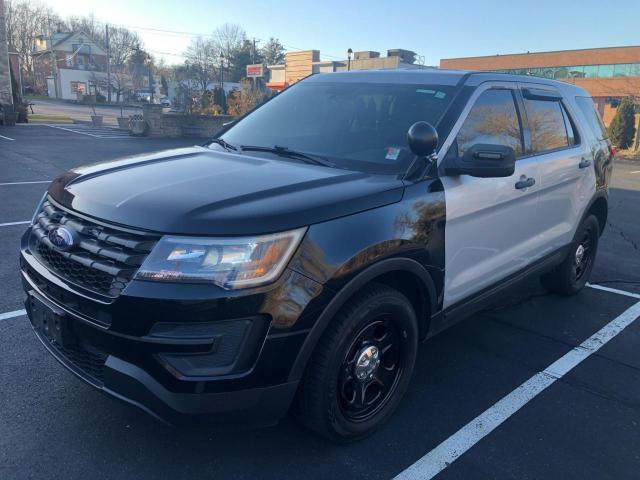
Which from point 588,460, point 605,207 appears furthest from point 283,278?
point 605,207

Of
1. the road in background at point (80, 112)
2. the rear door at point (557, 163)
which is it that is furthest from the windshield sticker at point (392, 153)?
the road in background at point (80, 112)

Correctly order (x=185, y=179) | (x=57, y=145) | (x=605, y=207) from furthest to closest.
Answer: (x=57, y=145)
(x=605, y=207)
(x=185, y=179)

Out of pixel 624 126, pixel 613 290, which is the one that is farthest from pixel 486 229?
pixel 624 126

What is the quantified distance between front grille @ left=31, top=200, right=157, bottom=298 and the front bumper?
0.24ft

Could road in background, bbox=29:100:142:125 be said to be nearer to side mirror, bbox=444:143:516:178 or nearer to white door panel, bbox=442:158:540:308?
white door panel, bbox=442:158:540:308

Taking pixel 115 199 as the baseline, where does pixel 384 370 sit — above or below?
below

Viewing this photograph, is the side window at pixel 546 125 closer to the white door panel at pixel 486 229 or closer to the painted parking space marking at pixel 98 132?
the white door panel at pixel 486 229

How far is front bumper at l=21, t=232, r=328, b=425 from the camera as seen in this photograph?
7.29ft

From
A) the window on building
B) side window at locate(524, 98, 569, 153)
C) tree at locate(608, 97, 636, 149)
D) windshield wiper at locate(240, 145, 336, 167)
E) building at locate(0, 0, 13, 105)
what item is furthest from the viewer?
the window on building

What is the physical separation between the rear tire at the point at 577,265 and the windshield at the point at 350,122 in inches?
92.8

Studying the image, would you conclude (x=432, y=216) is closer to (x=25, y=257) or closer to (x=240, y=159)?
(x=240, y=159)

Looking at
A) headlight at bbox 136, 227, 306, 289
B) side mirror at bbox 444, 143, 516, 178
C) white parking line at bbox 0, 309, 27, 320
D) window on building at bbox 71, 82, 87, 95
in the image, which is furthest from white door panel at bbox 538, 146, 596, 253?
window on building at bbox 71, 82, 87, 95

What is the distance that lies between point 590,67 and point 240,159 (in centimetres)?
5958

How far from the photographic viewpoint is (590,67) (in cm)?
5372
